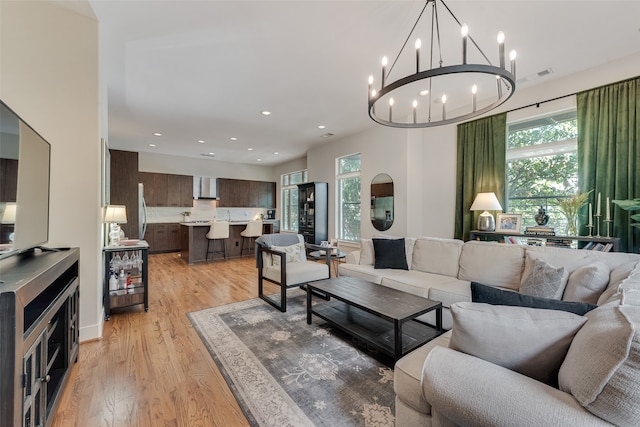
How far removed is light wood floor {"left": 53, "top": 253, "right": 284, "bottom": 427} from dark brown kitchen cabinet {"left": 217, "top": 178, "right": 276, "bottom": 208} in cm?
548

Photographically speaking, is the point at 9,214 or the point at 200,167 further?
the point at 200,167

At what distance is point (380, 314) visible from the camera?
204 cm

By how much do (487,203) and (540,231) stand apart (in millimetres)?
684

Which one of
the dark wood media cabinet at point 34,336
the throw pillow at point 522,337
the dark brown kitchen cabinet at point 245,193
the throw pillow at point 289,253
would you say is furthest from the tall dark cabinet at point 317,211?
the throw pillow at point 522,337

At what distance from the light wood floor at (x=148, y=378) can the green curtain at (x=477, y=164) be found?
3.87m

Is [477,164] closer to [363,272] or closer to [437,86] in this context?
[437,86]

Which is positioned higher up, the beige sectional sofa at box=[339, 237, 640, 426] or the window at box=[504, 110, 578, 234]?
the window at box=[504, 110, 578, 234]

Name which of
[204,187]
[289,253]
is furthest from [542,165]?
[204,187]

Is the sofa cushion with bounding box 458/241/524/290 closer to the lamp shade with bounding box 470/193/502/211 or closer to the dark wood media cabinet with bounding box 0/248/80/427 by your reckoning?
the lamp shade with bounding box 470/193/502/211

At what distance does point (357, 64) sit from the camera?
3035 millimetres

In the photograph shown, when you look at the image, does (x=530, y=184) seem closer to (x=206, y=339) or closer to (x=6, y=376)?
(x=206, y=339)

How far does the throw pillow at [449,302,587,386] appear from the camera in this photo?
98cm

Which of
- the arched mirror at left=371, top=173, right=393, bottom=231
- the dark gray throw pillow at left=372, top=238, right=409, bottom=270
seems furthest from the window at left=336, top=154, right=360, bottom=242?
the dark gray throw pillow at left=372, top=238, right=409, bottom=270

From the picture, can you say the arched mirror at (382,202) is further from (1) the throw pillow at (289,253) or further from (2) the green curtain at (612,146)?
(2) the green curtain at (612,146)
